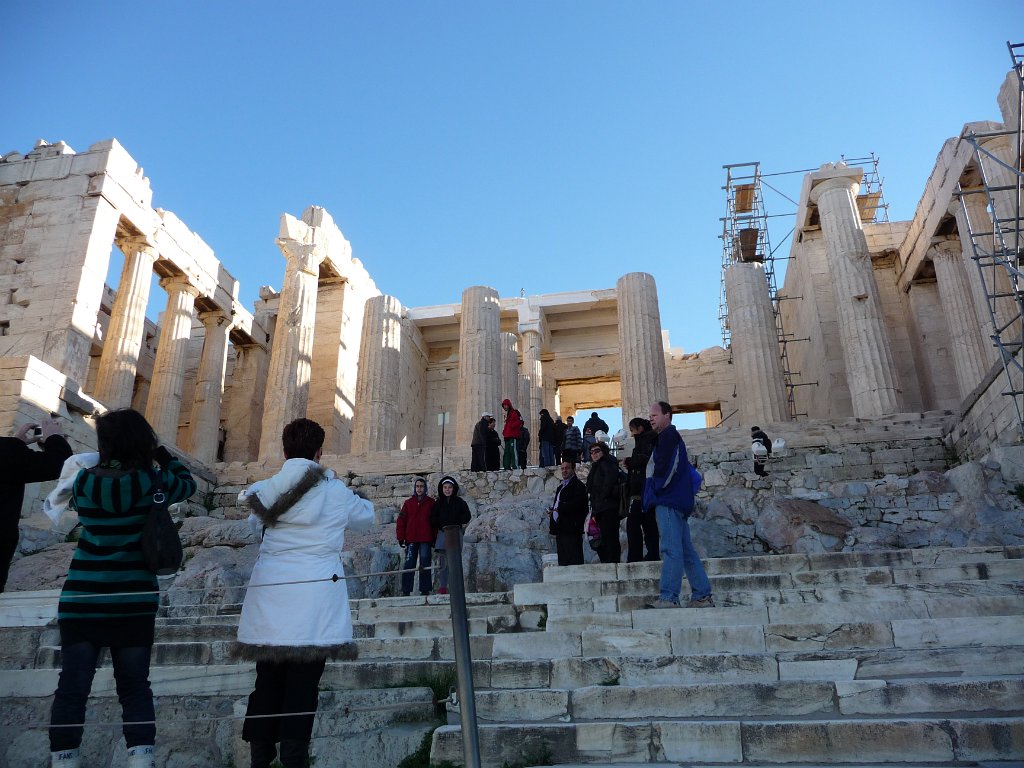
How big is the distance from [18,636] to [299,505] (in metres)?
3.79

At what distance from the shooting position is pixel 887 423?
16188mm

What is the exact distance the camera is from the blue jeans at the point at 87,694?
134 inches

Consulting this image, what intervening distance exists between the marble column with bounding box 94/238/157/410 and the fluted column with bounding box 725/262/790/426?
584 inches

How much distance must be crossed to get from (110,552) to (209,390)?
21.0m

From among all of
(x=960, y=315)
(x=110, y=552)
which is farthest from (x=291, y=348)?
(x=110, y=552)

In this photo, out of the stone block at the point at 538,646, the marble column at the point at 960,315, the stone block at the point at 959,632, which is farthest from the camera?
the marble column at the point at 960,315

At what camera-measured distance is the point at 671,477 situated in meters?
6.16

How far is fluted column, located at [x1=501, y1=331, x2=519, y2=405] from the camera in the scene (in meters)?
23.8

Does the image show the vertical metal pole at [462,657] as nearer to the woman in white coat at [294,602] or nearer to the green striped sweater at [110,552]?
the woman in white coat at [294,602]

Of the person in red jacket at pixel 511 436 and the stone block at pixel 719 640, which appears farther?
the person in red jacket at pixel 511 436

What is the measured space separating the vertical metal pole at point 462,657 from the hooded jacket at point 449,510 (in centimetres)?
558

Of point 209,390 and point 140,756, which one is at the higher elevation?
point 209,390

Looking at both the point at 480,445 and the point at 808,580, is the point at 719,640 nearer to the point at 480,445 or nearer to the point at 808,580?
the point at 808,580

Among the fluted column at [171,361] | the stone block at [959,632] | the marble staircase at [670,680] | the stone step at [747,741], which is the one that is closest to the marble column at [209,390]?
the fluted column at [171,361]
